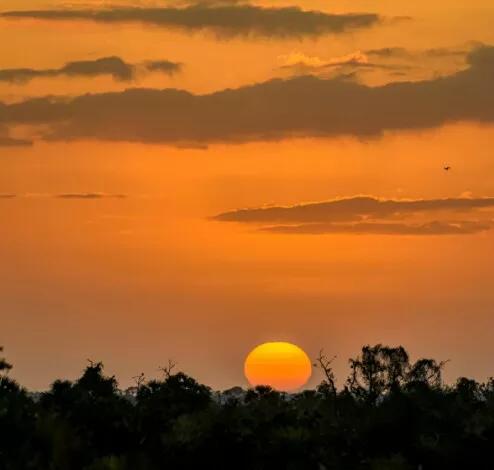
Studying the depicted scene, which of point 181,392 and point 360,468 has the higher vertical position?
point 181,392

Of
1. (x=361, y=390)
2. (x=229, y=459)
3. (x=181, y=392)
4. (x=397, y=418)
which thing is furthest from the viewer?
(x=361, y=390)

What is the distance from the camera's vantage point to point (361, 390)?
172750 mm

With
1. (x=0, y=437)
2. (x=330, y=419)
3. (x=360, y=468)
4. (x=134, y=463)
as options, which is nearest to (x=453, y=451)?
(x=360, y=468)

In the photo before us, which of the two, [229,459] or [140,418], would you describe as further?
[140,418]

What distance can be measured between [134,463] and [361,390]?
76.9 metres

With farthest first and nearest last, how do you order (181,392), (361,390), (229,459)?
(361,390), (181,392), (229,459)

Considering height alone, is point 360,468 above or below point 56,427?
below

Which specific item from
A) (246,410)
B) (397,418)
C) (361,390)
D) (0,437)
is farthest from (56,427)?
(361,390)

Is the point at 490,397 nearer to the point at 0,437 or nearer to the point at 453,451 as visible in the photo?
the point at 453,451

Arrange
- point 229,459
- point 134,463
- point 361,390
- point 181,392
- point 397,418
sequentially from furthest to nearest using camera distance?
point 361,390
point 181,392
point 397,418
point 229,459
point 134,463

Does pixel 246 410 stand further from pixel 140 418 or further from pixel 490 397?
pixel 490 397

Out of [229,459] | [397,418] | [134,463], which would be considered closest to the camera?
[134,463]

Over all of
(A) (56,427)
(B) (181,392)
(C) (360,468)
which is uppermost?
(B) (181,392)

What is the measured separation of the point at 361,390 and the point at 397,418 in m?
59.9
